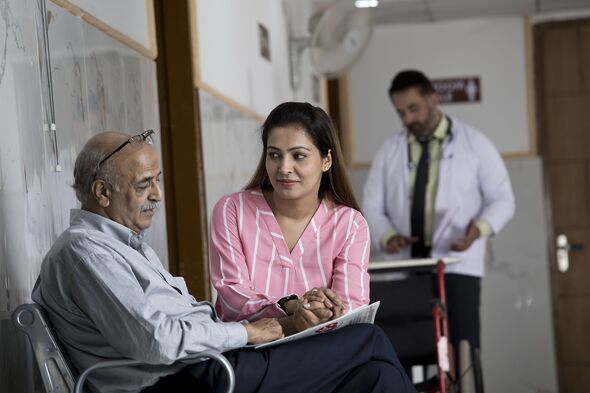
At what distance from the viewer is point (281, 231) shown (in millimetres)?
2768

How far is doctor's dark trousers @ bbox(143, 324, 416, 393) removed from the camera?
2.17 m

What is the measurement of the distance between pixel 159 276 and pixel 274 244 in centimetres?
56

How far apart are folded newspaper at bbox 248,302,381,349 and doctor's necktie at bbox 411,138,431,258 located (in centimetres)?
232

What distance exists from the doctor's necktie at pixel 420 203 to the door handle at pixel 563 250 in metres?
3.05

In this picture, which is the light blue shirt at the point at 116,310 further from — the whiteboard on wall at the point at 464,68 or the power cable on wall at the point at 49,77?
the whiteboard on wall at the point at 464,68

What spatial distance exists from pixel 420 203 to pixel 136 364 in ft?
9.33

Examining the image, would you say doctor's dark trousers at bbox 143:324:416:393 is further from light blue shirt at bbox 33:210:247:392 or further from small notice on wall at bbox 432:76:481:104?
small notice on wall at bbox 432:76:481:104

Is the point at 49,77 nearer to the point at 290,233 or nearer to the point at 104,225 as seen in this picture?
the point at 104,225

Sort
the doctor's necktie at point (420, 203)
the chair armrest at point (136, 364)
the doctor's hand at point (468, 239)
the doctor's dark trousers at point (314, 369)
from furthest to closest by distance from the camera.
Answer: the doctor's necktie at point (420, 203) → the doctor's hand at point (468, 239) → the doctor's dark trousers at point (314, 369) → the chair armrest at point (136, 364)

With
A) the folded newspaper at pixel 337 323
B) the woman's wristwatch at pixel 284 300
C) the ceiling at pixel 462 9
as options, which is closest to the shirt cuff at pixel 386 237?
the woman's wristwatch at pixel 284 300

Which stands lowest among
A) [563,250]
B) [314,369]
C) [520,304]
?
[520,304]

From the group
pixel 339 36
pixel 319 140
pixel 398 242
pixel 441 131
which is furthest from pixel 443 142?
pixel 319 140

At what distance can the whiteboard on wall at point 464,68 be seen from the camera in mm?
7512

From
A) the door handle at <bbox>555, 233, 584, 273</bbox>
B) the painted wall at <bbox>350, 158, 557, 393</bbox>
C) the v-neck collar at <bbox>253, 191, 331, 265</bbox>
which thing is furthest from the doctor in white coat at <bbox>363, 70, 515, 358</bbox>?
the door handle at <bbox>555, 233, 584, 273</bbox>
